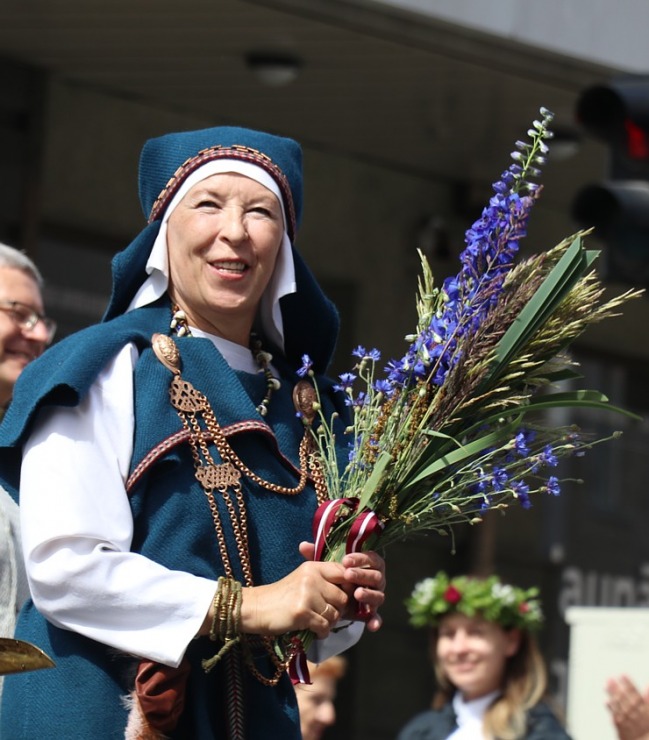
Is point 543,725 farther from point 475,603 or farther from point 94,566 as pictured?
point 94,566

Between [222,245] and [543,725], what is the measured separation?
12.6 ft

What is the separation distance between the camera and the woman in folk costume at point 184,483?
3406 millimetres

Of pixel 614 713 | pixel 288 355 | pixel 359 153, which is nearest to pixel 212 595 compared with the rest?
pixel 288 355

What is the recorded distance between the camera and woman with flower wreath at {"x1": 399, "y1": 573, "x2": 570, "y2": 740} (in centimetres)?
720

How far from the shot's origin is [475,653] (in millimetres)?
7582

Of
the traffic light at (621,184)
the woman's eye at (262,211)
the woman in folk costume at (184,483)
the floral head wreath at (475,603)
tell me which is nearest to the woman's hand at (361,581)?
the woman in folk costume at (184,483)

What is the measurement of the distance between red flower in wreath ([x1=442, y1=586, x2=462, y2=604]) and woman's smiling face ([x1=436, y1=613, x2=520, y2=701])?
8 cm

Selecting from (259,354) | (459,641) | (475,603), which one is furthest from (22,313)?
(475,603)

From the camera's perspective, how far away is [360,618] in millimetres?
3574

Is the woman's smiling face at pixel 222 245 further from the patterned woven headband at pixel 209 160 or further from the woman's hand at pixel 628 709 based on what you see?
the woman's hand at pixel 628 709

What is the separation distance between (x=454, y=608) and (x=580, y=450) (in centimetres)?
430

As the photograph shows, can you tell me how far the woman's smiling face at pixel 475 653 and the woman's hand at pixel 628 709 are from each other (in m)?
1.03

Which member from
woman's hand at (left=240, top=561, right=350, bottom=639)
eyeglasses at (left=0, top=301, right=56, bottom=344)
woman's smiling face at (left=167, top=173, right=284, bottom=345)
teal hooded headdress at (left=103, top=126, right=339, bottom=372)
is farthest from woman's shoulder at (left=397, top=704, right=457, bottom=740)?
woman's hand at (left=240, top=561, right=350, bottom=639)

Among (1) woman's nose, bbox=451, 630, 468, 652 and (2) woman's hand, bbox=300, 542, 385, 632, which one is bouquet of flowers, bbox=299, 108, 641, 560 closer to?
(2) woman's hand, bbox=300, 542, 385, 632
